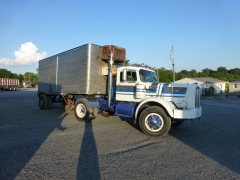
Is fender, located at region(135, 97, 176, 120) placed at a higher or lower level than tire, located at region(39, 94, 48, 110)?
higher

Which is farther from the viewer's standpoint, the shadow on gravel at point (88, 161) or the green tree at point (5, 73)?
the green tree at point (5, 73)

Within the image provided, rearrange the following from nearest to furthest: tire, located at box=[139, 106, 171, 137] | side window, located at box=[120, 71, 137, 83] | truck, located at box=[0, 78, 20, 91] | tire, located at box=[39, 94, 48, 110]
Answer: tire, located at box=[139, 106, 171, 137] < side window, located at box=[120, 71, 137, 83] < tire, located at box=[39, 94, 48, 110] < truck, located at box=[0, 78, 20, 91]

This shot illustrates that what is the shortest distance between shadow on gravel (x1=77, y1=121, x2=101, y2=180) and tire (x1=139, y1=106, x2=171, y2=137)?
74.8 inches

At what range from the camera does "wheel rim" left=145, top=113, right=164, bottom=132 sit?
743 cm

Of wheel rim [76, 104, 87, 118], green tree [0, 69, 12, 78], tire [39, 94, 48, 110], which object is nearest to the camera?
wheel rim [76, 104, 87, 118]

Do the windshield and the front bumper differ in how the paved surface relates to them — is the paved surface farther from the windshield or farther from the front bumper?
the windshield

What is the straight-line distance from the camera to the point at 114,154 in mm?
5406

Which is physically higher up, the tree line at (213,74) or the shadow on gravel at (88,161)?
the tree line at (213,74)

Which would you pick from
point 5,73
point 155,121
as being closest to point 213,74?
point 5,73

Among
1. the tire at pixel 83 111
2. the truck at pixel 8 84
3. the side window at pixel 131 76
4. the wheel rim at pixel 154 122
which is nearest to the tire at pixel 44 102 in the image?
the tire at pixel 83 111

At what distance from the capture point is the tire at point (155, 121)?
23.9 ft

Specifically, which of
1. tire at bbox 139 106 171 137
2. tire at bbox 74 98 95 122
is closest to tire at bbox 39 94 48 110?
tire at bbox 74 98 95 122

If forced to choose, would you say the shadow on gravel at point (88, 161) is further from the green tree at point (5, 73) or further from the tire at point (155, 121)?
the green tree at point (5, 73)

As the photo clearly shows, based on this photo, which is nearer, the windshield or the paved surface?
the paved surface
